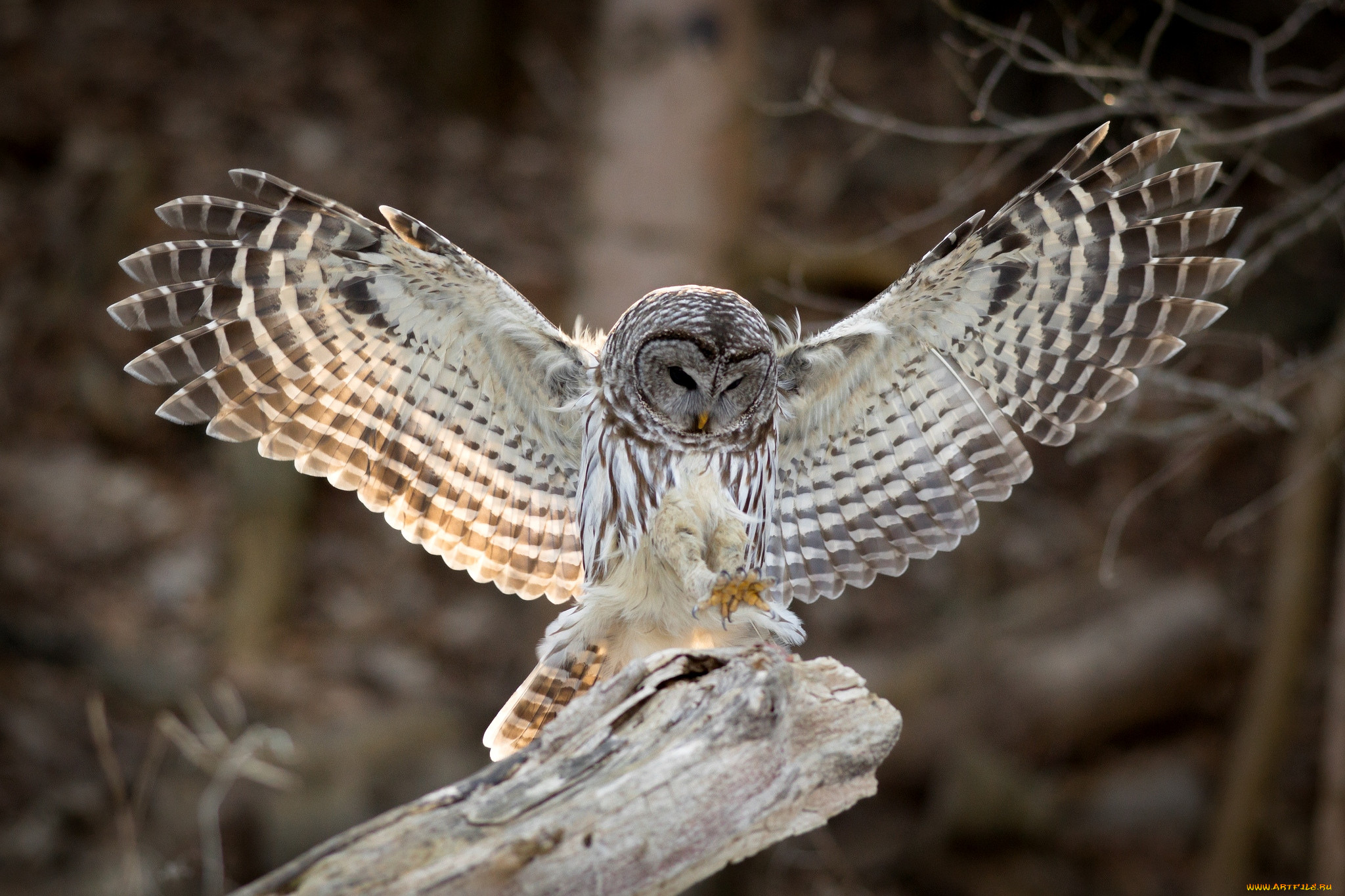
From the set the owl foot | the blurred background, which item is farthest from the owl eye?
the blurred background

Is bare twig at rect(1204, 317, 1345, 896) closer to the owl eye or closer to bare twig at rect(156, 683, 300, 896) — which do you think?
the owl eye

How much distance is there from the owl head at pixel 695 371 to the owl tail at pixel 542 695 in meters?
0.88

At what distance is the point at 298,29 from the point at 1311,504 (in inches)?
368

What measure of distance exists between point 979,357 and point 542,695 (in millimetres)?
2026

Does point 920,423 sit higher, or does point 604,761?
point 920,423

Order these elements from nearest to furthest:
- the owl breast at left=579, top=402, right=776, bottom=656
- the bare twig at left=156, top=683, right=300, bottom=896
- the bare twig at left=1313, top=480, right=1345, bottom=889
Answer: the owl breast at left=579, top=402, right=776, bottom=656, the bare twig at left=156, top=683, right=300, bottom=896, the bare twig at left=1313, top=480, right=1345, bottom=889

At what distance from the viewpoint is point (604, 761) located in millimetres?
2889

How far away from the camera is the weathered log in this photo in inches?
105

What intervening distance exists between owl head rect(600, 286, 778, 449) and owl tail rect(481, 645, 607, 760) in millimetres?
881

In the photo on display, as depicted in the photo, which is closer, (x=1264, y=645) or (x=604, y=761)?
(x=604, y=761)

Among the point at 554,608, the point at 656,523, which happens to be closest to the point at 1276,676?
the point at 554,608

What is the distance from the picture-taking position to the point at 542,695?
4434mm

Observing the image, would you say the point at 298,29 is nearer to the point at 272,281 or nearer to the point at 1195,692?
the point at 272,281

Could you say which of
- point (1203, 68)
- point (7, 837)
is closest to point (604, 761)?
point (7, 837)
